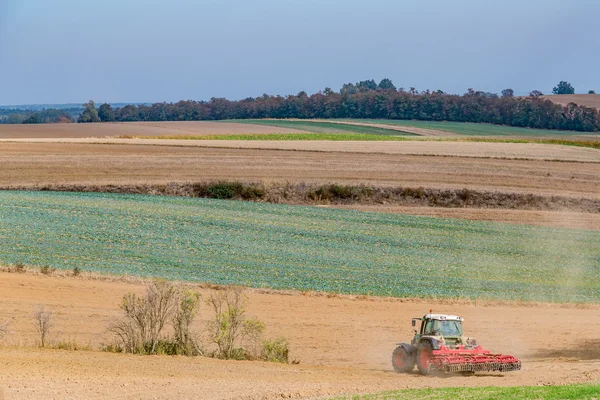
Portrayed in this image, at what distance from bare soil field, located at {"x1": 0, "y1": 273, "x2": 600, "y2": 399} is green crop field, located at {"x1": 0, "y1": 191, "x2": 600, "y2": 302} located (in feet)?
7.52

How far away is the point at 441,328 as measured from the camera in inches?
887

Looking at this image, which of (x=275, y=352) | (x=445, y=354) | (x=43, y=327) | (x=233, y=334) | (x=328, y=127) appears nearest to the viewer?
(x=445, y=354)

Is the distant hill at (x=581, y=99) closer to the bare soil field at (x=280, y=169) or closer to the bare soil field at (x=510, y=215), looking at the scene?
the bare soil field at (x=280, y=169)

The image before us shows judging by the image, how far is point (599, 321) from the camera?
30.7m

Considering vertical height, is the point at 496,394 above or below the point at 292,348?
above

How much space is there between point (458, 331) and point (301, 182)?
3484 centimetres

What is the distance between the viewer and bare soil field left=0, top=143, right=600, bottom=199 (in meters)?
58.0

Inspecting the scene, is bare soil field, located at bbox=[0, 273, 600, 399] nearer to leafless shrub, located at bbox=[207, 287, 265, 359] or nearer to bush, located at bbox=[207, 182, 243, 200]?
leafless shrub, located at bbox=[207, 287, 265, 359]

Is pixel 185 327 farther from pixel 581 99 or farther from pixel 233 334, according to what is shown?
pixel 581 99

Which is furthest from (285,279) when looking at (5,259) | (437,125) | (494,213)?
(437,125)

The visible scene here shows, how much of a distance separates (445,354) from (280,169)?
41.5 meters

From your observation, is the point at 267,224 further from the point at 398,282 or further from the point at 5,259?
the point at 5,259

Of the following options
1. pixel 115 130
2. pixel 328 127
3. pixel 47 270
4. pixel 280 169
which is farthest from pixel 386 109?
pixel 47 270

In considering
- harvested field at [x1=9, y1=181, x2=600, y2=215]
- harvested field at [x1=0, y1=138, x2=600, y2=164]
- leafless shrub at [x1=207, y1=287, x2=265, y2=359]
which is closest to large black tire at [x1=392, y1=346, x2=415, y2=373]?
leafless shrub at [x1=207, y1=287, x2=265, y2=359]
